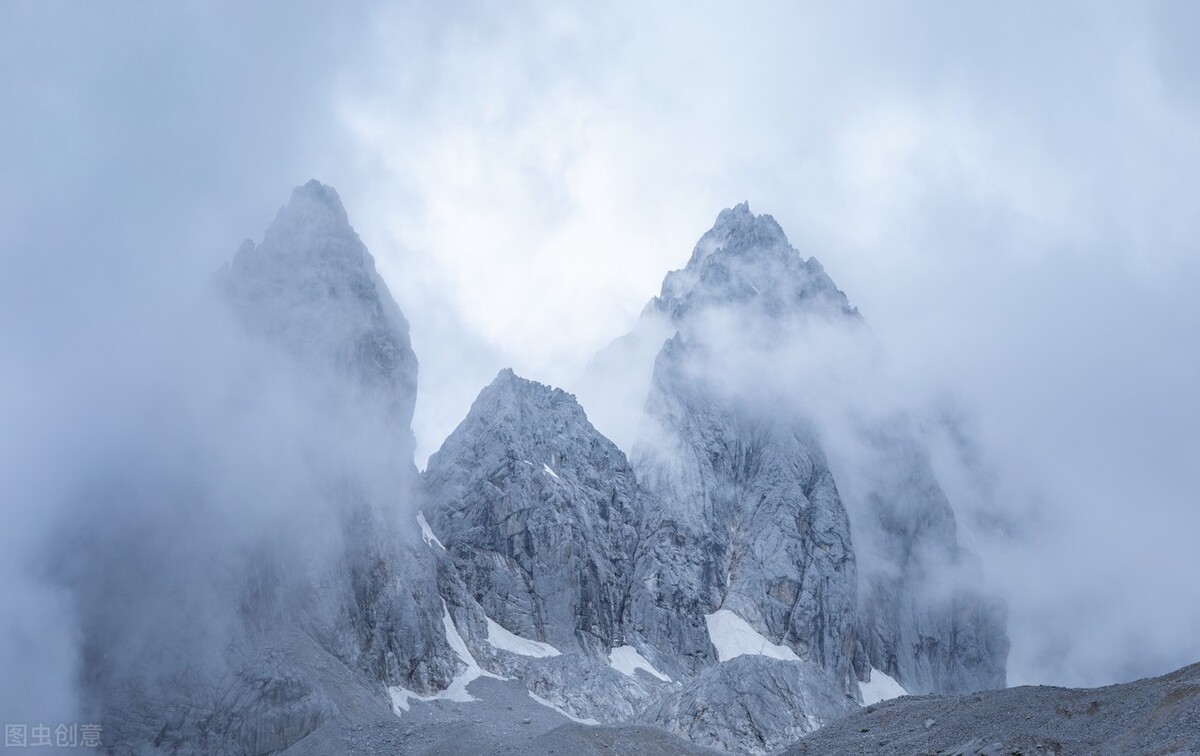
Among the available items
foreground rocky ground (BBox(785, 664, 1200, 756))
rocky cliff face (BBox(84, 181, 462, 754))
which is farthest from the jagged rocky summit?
foreground rocky ground (BBox(785, 664, 1200, 756))

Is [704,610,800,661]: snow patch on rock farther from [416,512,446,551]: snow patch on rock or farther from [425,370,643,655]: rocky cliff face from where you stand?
[416,512,446,551]: snow patch on rock

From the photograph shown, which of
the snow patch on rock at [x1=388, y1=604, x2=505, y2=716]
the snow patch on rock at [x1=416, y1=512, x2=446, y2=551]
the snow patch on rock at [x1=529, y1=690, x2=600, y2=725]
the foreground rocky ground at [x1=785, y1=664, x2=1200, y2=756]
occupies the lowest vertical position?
the foreground rocky ground at [x1=785, y1=664, x2=1200, y2=756]

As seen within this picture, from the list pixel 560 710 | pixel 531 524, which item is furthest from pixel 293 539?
pixel 531 524

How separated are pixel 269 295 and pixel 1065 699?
101 metres

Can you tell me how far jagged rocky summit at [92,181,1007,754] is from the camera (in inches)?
3718

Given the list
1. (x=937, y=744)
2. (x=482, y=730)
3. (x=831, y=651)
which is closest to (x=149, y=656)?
(x=482, y=730)

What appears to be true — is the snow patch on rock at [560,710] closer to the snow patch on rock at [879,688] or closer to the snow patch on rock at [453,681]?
the snow patch on rock at [453,681]

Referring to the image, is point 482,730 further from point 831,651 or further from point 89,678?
point 831,651

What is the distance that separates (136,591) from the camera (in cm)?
9238

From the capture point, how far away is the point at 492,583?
145625mm

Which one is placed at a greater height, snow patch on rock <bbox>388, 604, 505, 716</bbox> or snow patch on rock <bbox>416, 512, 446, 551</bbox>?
snow patch on rock <bbox>416, 512, 446, 551</bbox>

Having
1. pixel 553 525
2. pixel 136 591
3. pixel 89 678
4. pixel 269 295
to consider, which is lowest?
pixel 89 678

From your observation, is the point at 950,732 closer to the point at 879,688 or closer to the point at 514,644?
the point at 514,644

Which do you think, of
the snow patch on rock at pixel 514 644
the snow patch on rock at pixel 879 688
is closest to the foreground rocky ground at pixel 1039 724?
the snow patch on rock at pixel 514 644
